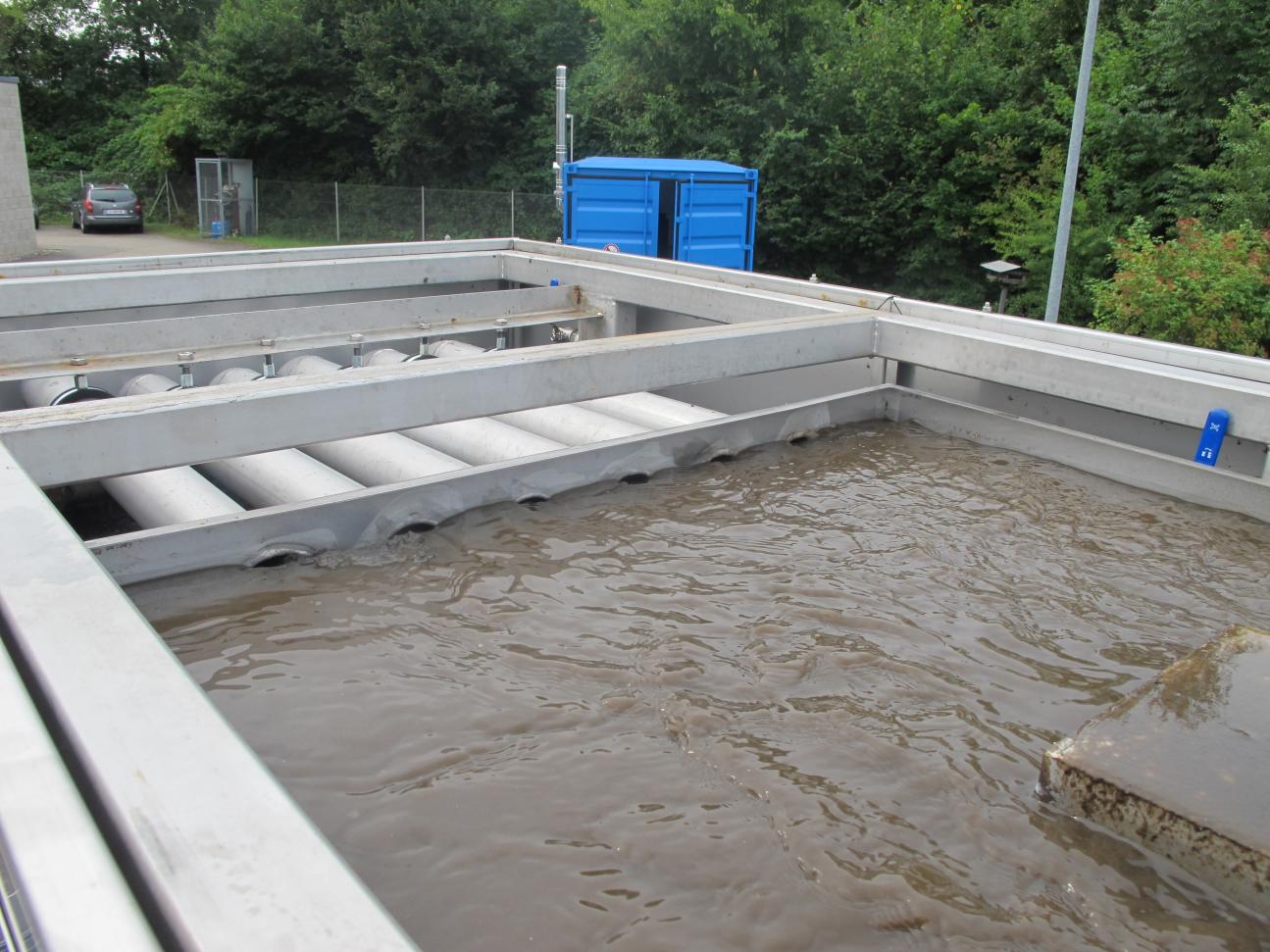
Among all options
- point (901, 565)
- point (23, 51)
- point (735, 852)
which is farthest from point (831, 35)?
Answer: point (23, 51)

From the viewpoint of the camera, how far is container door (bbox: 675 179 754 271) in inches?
561

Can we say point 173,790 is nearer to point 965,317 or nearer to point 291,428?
point 291,428

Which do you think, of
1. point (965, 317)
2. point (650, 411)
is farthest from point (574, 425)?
point (965, 317)

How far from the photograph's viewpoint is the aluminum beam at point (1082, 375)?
13.5ft

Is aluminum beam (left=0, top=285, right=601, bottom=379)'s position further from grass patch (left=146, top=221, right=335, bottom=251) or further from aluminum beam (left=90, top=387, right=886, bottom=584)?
grass patch (left=146, top=221, right=335, bottom=251)

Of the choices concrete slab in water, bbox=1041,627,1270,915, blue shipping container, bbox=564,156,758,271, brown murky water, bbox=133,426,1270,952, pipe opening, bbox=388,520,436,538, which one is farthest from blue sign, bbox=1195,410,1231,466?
blue shipping container, bbox=564,156,758,271

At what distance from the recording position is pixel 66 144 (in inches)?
1581

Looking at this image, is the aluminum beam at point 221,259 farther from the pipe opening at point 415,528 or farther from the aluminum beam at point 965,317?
the pipe opening at point 415,528

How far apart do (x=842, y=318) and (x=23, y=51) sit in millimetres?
46956

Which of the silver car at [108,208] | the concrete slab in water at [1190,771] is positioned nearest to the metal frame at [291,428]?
the concrete slab in water at [1190,771]

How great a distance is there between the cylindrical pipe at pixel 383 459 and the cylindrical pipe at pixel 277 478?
0.11 metres

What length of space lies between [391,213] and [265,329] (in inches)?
907

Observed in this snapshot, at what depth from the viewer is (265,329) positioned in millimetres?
6605

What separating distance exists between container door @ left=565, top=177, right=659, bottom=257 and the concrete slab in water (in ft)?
38.7
